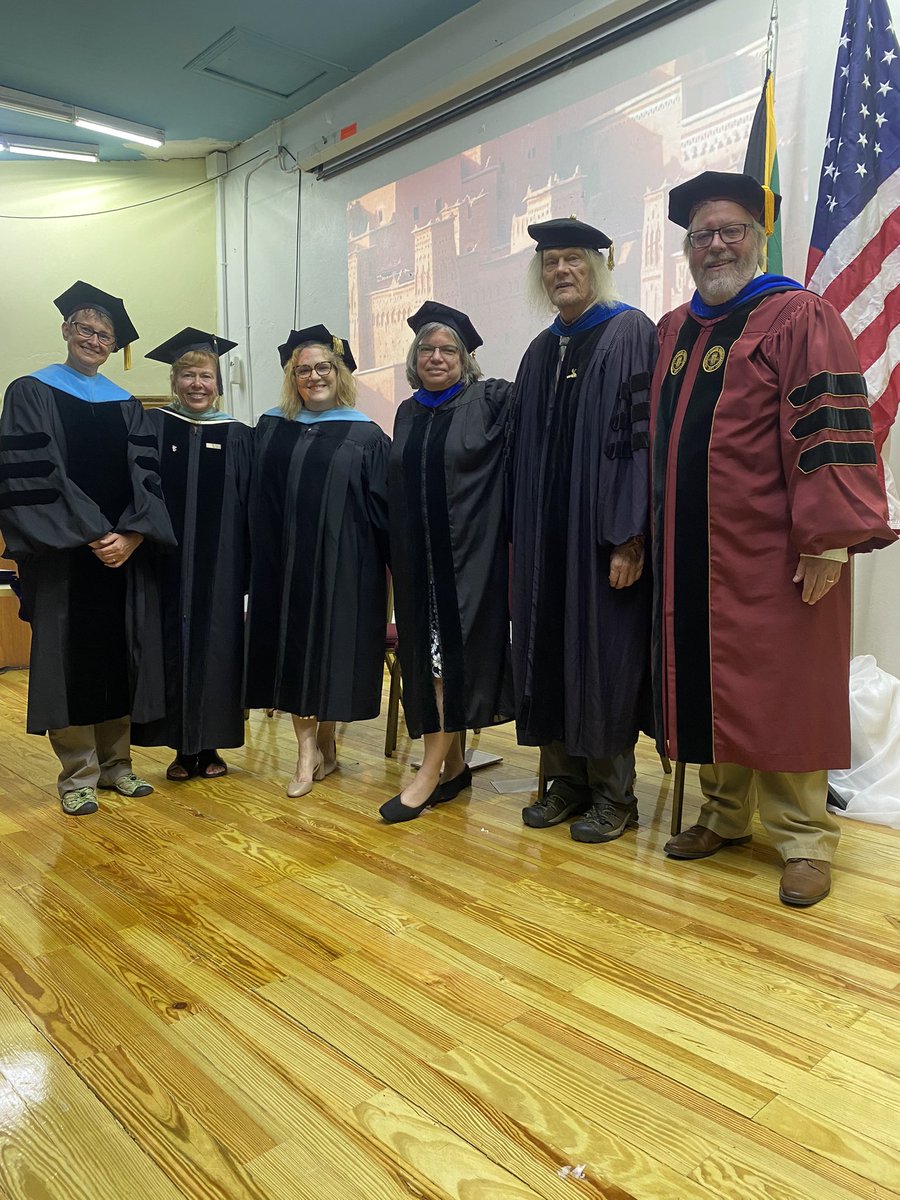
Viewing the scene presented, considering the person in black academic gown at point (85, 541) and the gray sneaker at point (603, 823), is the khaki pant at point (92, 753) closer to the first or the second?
the person in black academic gown at point (85, 541)

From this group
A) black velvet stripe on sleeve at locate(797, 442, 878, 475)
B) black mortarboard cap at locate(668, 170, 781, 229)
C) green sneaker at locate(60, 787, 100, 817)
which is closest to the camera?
black velvet stripe on sleeve at locate(797, 442, 878, 475)

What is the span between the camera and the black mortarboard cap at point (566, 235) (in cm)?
256

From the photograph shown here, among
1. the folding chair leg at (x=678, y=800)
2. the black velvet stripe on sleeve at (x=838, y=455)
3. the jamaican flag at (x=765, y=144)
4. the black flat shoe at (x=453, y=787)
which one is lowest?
the black flat shoe at (x=453, y=787)

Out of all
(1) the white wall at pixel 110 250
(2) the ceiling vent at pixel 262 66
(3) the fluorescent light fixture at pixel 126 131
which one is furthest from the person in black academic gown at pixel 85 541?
(1) the white wall at pixel 110 250

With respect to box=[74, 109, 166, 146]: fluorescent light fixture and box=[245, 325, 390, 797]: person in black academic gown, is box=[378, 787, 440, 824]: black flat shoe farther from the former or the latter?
box=[74, 109, 166, 146]: fluorescent light fixture

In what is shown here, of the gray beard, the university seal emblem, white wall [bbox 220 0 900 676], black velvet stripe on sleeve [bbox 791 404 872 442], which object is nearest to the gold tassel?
the gray beard

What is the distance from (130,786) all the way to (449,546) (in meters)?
1.45

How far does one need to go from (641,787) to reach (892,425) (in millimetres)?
1549

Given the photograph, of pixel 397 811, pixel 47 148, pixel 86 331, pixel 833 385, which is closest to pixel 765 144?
pixel 833 385

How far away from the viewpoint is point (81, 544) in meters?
2.95

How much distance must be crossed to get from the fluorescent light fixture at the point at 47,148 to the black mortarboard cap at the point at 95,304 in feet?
15.7

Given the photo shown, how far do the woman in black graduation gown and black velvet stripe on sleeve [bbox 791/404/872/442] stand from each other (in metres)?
1.00

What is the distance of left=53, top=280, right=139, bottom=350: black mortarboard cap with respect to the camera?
119 inches

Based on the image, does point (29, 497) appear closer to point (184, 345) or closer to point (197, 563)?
point (197, 563)
